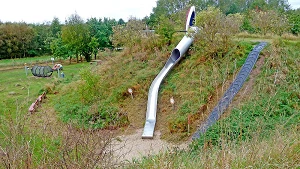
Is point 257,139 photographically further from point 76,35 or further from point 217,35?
point 76,35

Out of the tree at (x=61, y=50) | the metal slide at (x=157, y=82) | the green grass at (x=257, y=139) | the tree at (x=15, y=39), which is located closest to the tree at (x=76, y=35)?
the tree at (x=61, y=50)

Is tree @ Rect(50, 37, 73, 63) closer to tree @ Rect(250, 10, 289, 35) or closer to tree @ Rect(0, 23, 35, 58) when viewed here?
tree @ Rect(0, 23, 35, 58)

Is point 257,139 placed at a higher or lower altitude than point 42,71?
higher

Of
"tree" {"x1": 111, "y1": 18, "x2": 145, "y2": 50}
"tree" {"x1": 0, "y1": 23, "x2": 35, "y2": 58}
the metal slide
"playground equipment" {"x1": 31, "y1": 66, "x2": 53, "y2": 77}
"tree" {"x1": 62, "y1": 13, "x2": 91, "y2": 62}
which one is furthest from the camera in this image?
"tree" {"x1": 0, "y1": 23, "x2": 35, "y2": 58}

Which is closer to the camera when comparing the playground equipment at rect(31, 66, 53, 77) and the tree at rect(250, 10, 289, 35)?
the tree at rect(250, 10, 289, 35)

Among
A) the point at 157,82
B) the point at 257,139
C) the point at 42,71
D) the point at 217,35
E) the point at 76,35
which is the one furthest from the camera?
the point at 76,35

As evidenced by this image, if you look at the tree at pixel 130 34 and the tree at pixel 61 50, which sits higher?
the tree at pixel 130 34

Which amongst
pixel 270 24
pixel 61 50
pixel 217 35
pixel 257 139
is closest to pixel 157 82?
pixel 217 35

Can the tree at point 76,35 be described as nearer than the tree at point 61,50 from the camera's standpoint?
Yes

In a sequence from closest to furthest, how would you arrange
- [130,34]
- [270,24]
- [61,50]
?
[270,24], [130,34], [61,50]

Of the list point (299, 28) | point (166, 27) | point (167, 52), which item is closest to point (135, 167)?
point (167, 52)

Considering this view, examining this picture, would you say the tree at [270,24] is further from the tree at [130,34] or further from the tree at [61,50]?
the tree at [61,50]

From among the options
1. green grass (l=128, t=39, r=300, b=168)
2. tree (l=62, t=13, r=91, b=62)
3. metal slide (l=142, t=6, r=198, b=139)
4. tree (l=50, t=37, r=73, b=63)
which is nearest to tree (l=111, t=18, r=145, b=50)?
metal slide (l=142, t=6, r=198, b=139)

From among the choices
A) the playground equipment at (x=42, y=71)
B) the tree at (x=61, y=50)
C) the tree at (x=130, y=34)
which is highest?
the tree at (x=130, y=34)
